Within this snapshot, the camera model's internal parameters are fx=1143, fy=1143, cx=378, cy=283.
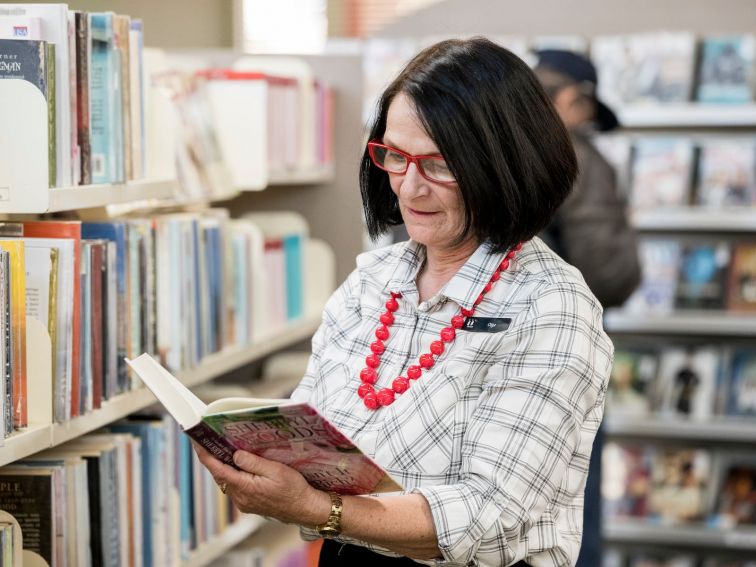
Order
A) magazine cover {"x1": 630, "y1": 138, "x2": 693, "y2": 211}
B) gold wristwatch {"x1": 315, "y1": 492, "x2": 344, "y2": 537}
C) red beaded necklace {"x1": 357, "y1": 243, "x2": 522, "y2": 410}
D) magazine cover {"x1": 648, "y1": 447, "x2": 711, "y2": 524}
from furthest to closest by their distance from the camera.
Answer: magazine cover {"x1": 648, "y1": 447, "x2": 711, "y2": 524}, magazine cover {"x1": 630, "y1": 138, "x2": 693, "y2": 211}, red beaded necklace {"x1": 357, "y1": 243, "x2": 522, "y2": 410}, gold wristwatch {"x1": 315, "y1": 492, "x2": 344, "y2": 537}

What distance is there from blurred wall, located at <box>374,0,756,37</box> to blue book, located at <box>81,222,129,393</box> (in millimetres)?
2538

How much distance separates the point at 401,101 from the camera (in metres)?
1.59

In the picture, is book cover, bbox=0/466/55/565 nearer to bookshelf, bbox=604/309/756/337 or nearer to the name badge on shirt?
the name badge on shirt

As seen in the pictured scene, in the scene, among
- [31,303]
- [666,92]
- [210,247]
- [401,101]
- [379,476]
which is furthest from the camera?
[666,92]

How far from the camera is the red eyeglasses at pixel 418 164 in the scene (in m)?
1.57

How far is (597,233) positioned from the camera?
323 centimetres

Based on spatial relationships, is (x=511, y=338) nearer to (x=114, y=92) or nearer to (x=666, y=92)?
(x=114, y=92)

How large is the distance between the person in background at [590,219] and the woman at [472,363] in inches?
62.5

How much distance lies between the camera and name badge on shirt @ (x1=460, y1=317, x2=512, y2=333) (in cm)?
157

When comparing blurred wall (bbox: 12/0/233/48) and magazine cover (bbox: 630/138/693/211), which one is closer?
blurred wall (bbox: 12/0/233/48)

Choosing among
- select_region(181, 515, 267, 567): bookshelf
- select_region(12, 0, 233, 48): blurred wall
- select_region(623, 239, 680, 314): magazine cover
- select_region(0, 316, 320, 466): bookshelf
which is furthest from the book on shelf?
select_region(623, 239, 680, 314): magazine cover

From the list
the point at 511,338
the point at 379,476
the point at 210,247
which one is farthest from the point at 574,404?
the point at 210,247

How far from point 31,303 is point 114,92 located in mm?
461

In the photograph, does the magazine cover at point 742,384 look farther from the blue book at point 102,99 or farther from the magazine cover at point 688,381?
the blue book at point 102,99
